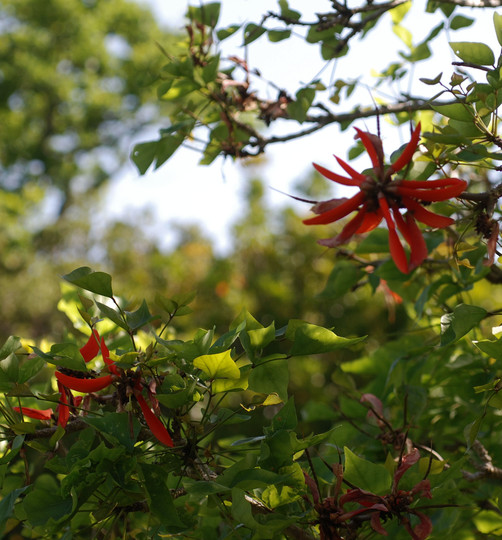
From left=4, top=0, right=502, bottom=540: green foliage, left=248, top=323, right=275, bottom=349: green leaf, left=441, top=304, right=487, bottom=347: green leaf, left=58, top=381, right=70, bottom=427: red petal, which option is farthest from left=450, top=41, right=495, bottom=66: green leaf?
left=58, top=381, right=70, bottom=427: red petal

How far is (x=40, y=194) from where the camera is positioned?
10594mm

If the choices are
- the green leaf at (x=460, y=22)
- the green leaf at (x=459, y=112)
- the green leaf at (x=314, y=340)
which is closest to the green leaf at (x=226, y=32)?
the green leaf at (x=460, y=22)

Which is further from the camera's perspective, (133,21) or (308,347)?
(133,21)

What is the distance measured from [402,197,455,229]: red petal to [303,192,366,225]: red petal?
0.05 metres

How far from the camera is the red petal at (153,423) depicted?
0.63 m

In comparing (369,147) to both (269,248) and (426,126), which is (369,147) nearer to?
(426,126)

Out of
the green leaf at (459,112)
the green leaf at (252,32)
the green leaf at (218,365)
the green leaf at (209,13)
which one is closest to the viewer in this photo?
the green leaf at (218,365)

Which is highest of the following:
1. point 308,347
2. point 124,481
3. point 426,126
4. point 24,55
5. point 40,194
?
point 426,126

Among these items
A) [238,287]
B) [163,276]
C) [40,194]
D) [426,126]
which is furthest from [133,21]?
[426,126]

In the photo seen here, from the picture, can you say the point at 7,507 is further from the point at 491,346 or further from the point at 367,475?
the point at 491,346

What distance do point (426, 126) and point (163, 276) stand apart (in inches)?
178

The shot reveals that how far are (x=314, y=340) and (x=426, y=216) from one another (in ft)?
0.58

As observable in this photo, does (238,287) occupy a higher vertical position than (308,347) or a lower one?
lower

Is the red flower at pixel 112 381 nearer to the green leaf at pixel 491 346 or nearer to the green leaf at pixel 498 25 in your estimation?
the green leaf at pixel 491 346
